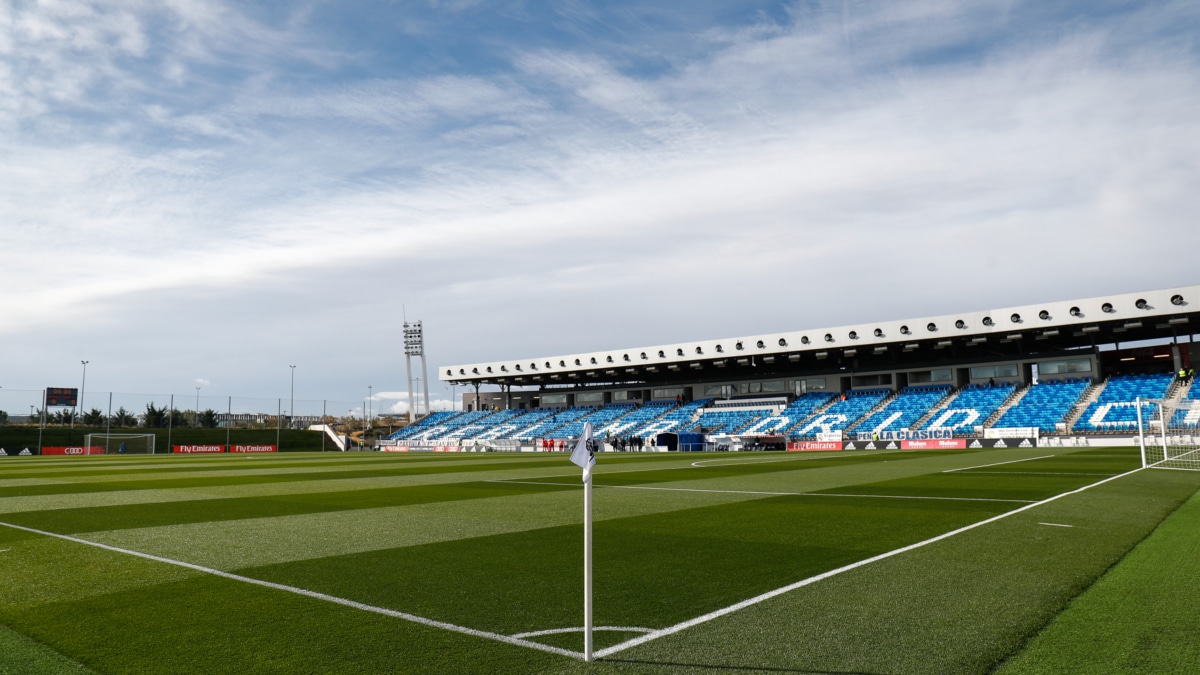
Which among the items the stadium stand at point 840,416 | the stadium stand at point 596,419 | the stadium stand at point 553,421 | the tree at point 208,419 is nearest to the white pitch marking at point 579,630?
the stadium stand at point 840,416

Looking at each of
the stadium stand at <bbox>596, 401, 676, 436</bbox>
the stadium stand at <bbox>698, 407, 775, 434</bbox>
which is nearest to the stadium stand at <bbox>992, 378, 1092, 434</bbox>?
the stadium stand at <bbox>698, 407, 775, 434</bbox>

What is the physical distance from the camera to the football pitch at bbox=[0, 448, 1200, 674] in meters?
4.95

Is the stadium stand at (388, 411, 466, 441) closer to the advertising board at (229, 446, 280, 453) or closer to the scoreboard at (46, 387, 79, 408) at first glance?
the advertising board at (229, 446, 280, 453)

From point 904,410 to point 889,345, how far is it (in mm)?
5754

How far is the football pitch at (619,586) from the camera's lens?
4949mm

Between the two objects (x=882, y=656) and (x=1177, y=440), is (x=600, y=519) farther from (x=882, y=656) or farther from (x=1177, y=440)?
(x=1177, y=440)

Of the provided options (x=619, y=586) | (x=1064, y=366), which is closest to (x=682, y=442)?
(x=1064, y=366)

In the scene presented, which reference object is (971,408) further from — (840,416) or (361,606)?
(361,606)

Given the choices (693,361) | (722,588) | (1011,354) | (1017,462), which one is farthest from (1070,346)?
(722,588)

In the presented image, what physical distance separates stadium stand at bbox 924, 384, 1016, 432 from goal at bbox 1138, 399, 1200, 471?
34.7 feet

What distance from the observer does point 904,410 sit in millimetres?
53562

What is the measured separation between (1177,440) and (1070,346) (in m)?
29.8

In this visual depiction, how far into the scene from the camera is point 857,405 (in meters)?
57.5

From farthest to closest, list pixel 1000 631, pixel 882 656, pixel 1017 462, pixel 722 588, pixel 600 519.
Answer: pixel 1017 462
pixel 600 519
pixel 722 588
pixel 1000 631
pixel 882 656
